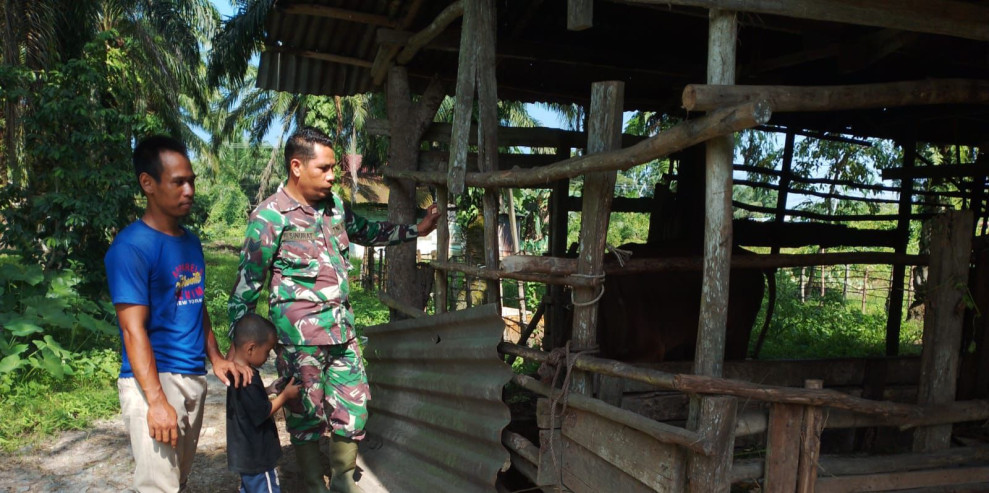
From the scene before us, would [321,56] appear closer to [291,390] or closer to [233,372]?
[291,390]

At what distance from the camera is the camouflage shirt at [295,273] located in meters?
3.40

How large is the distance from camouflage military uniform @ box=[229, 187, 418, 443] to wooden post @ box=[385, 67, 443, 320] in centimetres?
156

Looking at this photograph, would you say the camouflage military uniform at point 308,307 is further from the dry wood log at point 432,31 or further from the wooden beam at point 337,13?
the wooden beam at point 337,13

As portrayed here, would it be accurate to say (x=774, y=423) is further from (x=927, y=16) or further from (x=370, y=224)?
(x=370, y=224)

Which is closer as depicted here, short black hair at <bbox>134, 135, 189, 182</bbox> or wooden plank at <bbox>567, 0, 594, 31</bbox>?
short black hair at <bbox>134, 135, 189, 182</bbox>

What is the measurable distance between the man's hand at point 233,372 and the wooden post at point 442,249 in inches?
63.9

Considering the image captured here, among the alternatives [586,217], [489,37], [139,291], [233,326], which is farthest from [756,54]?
[139,291]

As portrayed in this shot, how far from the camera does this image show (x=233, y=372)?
294 cm

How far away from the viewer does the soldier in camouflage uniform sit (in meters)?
3.44

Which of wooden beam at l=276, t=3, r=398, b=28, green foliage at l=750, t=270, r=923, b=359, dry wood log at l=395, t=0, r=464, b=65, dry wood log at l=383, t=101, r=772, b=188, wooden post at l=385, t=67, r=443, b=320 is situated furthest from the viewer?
green foliage at l=750, t=270, r=923, b=359

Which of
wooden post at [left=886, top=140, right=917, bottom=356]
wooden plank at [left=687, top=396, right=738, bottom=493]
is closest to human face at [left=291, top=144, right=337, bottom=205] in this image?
wooden plank at [left=687, top=396, right=738, bottom=493]

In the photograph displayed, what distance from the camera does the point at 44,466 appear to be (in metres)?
4.66

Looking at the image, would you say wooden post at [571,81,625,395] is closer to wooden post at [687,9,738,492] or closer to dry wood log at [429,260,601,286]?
dry wood log at [429,260,601,286]

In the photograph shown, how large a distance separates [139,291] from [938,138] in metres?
7.44
